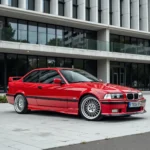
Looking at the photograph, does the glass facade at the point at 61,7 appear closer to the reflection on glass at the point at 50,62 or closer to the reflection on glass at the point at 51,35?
the reflection on glass at the point at 51,35

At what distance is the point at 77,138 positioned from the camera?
683 cm

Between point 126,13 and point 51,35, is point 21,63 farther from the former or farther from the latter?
point 126,13

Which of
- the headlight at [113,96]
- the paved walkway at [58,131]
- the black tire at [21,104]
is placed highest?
the headlight at [113,96]

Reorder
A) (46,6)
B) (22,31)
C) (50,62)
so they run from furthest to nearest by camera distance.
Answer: (50,62), (46,6), (22,31)

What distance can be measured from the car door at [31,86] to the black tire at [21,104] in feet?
0.72

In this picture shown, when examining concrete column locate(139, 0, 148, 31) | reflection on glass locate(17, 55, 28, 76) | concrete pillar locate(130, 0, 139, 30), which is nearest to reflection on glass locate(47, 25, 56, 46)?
reflection on glass locate(17, 55, 28, 76)

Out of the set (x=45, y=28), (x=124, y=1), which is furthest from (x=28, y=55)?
(x=124, y=1)

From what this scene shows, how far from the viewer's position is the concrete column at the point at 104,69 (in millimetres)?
37094

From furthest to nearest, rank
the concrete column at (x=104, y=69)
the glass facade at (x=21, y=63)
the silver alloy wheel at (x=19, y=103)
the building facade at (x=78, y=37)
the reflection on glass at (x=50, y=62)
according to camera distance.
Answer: the concrete column at (x=104, y=69)
the reflection on glass at (x=50, y=62)
the glass facade at (x=21, y=63)
the building facade at (x=78, y=37)
the silver alloy wheel at (x=19, y=103)

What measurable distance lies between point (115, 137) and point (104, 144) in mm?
774

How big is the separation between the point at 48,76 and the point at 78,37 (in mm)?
22668

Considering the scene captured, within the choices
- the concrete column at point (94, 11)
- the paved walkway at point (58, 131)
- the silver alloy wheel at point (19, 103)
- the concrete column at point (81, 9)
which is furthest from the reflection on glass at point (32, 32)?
the paved walkway at point (58, 131)

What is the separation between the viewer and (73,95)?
987 centimetres

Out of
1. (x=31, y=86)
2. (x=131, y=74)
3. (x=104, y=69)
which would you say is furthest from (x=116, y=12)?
(x=31, y=86)
